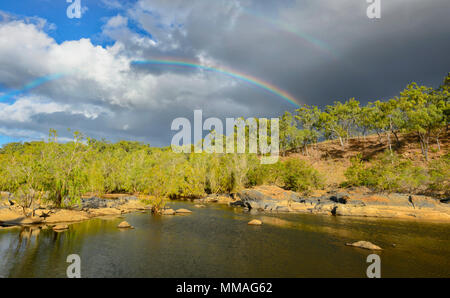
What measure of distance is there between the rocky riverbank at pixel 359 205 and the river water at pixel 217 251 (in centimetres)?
1161

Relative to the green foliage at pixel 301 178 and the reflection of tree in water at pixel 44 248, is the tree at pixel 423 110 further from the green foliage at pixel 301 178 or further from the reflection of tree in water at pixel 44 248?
the reflection of tree in water at pixel 44 248

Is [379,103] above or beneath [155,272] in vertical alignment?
above

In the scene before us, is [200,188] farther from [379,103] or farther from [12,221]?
[379,103]

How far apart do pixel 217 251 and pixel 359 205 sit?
39.4m

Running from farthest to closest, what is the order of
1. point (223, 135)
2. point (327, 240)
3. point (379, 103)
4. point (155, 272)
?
point (223, 135), point (379, 103), point (327, 240), point (155, 272)

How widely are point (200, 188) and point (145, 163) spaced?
82.7ft

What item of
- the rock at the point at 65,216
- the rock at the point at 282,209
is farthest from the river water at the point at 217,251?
the rock at the point at 282,209

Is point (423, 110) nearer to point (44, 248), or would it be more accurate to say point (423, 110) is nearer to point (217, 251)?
point (217, 251)

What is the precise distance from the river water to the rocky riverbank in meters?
11.6

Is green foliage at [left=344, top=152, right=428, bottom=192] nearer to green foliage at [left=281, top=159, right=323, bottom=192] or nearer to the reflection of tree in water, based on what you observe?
green foliage at [left=281, top=159, right=323, bottom=192]

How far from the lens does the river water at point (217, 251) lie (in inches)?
717

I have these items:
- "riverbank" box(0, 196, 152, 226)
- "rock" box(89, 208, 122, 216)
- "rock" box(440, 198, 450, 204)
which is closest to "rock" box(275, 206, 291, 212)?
"rock" box(440, 198, 450, 204)
